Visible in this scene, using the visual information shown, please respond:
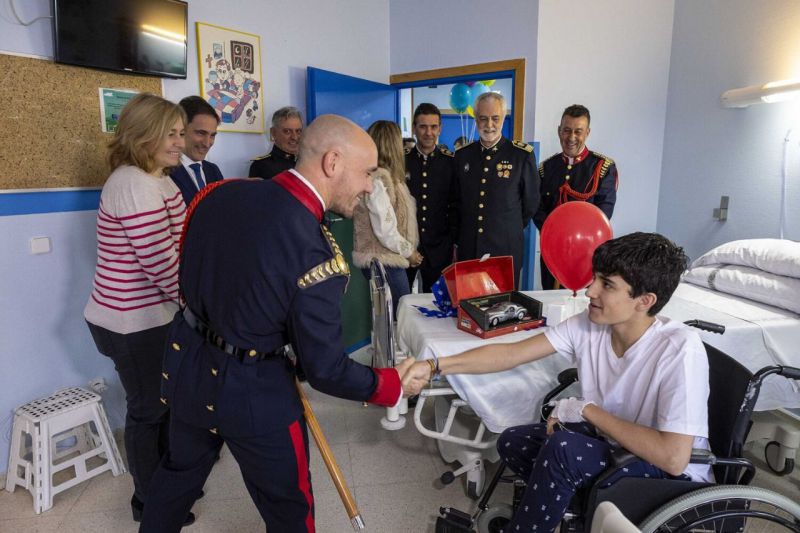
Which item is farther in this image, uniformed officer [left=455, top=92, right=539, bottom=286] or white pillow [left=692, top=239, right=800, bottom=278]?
uniformed officer [left=455, top=92, right=539, bottom=286]

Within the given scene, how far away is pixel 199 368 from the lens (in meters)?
1.29

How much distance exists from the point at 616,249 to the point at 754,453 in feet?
5.94

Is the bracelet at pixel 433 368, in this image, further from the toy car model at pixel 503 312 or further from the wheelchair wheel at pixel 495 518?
the wheelchair wheel at pixel 495 518

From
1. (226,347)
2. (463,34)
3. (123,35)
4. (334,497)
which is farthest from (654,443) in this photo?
(463,34)

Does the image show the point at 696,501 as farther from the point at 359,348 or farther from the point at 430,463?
the point at 359,348

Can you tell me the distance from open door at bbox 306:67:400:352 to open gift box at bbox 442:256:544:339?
5.12ft

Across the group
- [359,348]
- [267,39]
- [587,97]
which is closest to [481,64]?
[587,97]

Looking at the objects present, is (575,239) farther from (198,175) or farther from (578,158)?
(198,175)

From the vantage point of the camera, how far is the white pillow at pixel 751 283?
6.95ft

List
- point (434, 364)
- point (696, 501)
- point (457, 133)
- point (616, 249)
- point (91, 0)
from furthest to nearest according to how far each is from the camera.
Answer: point (457, 133)
point (91, 0)
point (434, 364)
point (616, 249)
point (696, 501)

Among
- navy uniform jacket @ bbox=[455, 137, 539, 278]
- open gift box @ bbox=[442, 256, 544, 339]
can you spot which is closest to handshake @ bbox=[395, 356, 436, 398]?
open gift box @ bbox=[442, 256, 544, 339]

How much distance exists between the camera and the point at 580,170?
305cm

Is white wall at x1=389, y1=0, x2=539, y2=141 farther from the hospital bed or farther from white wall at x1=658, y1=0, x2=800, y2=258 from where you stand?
the hospital bed

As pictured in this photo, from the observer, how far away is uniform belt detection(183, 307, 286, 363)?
1.24 m
